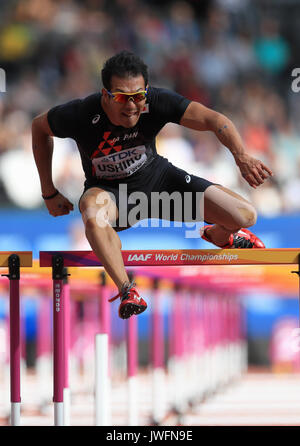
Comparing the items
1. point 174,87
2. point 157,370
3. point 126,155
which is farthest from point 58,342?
point 174,87

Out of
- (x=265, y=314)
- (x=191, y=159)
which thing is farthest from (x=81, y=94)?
(x=265, y=314)

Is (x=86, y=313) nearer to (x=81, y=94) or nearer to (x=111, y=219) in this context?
(x=81, y=94)

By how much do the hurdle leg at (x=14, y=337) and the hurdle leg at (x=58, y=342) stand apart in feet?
0.62

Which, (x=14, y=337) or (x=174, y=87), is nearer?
(x=14, y=337)

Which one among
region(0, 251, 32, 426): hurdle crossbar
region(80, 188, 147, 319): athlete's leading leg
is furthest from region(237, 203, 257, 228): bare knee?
region(0, 251, 32, 426): hurdle crossbar

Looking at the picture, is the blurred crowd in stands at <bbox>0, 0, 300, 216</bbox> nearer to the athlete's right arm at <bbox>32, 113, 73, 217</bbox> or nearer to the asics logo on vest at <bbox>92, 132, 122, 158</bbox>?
the athlete's right arm at <bbox>32, 113, 73, 217</bbox>

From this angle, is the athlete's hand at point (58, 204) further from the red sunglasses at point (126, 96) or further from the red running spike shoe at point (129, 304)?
the red running spike shoe at point (129, 304)

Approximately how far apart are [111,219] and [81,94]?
7924 millimetres

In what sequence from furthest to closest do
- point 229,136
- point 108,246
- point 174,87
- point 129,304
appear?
point 174,87
point 229,136
point 108,246
point 129,304

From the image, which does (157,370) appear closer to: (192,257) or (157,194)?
(157,194)

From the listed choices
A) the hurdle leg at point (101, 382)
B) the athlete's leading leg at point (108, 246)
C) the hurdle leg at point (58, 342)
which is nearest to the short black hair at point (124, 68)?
the athlete's leading leg at point (108, 246)

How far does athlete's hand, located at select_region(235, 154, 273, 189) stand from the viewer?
4.17 m

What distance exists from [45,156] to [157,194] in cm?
67

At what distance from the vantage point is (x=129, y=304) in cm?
398
